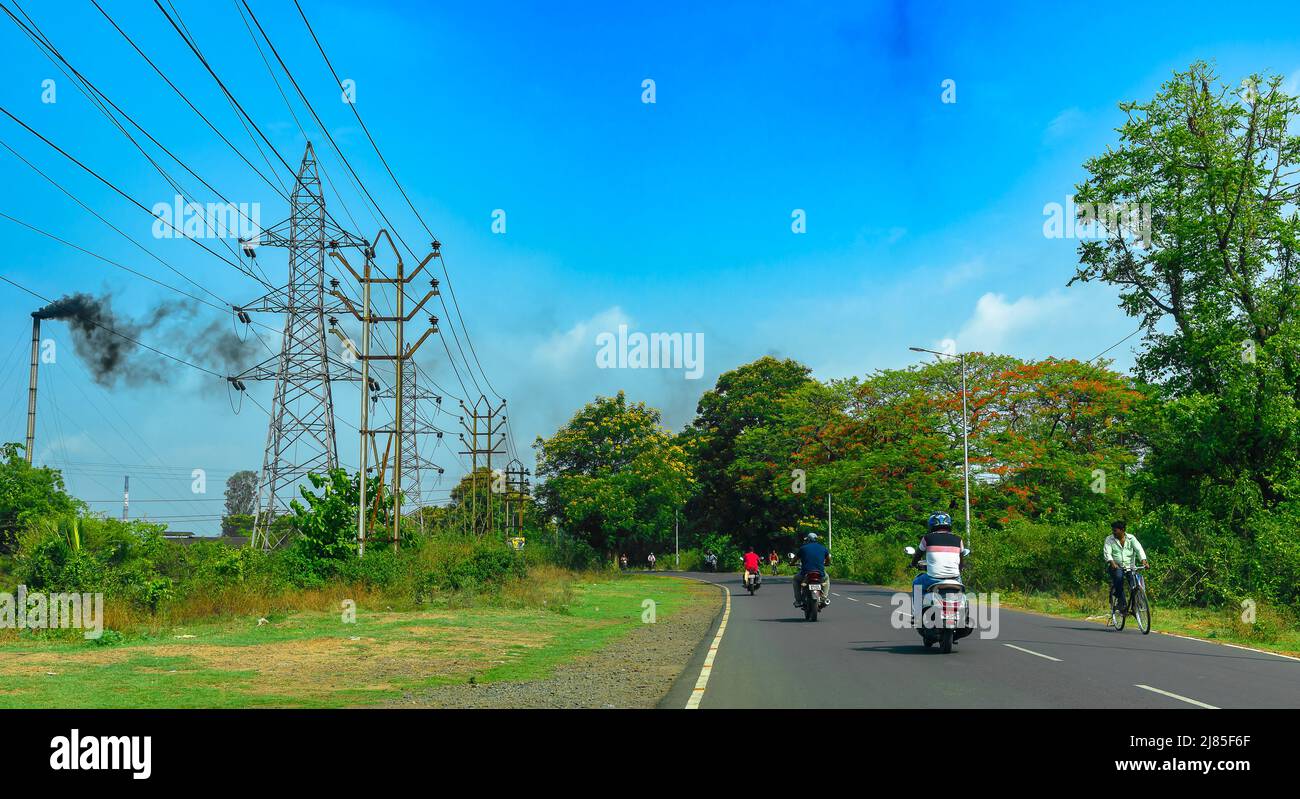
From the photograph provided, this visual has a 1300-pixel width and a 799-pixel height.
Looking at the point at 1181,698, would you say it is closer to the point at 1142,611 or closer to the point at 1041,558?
the point at 1142,611

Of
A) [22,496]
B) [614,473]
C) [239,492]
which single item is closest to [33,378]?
[22,496]

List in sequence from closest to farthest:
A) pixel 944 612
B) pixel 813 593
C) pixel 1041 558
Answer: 1. pixel 944 612
2. pixel 813 593
3. pixel 1041 558

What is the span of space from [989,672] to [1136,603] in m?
8.51

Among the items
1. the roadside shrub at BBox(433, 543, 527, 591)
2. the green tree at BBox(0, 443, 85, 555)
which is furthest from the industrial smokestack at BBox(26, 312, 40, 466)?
the roadside shrub at BBox(433, 543, 527, 591)

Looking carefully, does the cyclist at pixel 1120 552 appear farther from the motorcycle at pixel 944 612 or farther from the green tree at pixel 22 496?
the green tree at pixel 22 496

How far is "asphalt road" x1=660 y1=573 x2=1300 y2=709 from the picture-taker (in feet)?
33.5

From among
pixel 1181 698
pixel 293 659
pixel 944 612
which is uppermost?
pixel 944 612

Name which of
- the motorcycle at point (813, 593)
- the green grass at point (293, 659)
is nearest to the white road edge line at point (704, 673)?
the motorcycle at point (813, 593)

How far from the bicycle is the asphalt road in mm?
319

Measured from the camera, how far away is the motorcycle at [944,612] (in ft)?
48.8

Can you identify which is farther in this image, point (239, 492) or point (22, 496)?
point (239, 492)

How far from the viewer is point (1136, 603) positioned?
1931 cm

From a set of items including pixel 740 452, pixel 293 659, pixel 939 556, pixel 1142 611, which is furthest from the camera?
pixel 740 452

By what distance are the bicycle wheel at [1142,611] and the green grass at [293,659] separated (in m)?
10.3
